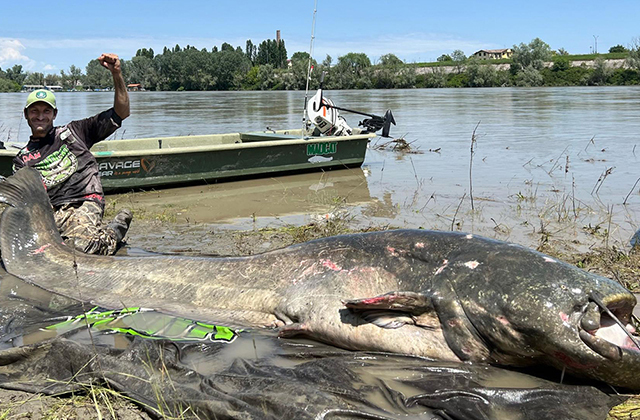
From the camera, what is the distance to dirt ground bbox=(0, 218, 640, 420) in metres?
2.81

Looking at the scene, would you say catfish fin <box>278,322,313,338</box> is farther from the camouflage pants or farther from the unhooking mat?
the camouflage pants

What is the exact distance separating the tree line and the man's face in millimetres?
52573

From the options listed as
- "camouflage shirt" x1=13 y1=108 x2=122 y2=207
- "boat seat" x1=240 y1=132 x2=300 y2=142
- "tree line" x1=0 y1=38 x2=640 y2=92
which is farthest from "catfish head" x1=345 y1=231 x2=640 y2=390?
"tree line" x1=0 y1=38 x2=640 y2=92

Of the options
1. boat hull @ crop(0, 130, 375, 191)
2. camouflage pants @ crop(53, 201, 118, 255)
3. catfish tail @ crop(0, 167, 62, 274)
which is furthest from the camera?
boat hull @ crop(0, 130, 375, 191)

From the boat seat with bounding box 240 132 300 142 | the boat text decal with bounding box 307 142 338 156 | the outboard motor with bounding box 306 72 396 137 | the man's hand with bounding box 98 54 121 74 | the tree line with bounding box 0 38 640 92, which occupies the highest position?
the tree line with bounding box 0 38 640 92

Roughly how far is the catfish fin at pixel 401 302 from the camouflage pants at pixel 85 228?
9.81 ft

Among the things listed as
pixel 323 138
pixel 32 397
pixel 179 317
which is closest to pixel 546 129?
pixel 323 138

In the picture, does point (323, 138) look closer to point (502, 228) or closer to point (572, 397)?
point (502, 228)

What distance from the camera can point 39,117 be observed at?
17.7 ft

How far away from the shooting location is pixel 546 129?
64.0 feet

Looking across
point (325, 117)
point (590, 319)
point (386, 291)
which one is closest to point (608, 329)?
point (590, 319)

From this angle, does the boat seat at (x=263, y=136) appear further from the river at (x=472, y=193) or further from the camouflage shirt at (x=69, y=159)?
the camouflage shirt at (x=69, y=159)

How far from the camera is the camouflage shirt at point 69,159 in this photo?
549 centimetres

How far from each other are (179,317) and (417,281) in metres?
1.62
